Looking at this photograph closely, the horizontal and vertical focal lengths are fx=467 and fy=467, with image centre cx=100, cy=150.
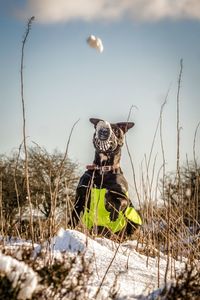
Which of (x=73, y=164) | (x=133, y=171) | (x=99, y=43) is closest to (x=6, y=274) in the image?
(x=133, y=171)

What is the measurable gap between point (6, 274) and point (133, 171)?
1.71 metres

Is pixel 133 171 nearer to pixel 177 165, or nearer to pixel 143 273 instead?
pixel 177 165

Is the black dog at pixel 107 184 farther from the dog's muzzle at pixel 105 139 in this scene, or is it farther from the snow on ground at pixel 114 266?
the snow on ground at pixel 114 266

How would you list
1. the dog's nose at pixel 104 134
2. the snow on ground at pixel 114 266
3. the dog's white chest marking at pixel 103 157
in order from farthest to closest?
1. the dog's nose at pixel 104 134
2. the dog's white chest marking at pixel 103 157
3. the snow on ground at pixel 114 266

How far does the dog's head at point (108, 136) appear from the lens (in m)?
6.59

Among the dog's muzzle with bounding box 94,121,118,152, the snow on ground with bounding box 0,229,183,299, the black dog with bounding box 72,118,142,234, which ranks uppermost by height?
the dog's muzzle with bounding box 94,121,118,152

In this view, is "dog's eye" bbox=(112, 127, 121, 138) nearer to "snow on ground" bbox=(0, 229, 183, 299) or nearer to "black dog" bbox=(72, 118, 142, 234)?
"black dog" bbox=(72, 118, 142, 234)

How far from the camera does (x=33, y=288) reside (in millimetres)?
1495

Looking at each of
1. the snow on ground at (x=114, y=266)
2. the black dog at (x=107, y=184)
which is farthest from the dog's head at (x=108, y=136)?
the snow on ground at (x=114, y=266)

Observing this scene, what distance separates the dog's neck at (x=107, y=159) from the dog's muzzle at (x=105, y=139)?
0.24ft

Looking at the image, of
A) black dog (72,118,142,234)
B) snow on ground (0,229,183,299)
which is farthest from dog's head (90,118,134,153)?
snow on ground (0,229,183,299)

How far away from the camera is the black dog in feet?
18.5

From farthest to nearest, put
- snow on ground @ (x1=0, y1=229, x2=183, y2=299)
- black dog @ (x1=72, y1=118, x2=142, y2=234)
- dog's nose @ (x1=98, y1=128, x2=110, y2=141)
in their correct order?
dog's nose @ (x1=98, y1=128, x2=110, y2=141), black dog @ (x1=72, y1=118, x2=142, y2=234), snow on ground @ (x1=0, y1=229, x2=183, y2=299)

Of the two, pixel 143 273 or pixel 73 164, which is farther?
pixel 73 164
